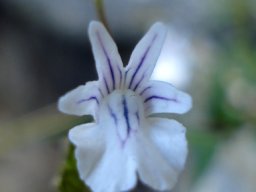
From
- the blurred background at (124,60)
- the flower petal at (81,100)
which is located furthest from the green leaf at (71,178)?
the blurred background at (124,60)

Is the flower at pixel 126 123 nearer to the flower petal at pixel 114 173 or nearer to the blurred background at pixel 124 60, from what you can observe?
the flower petal at pixel 114 173

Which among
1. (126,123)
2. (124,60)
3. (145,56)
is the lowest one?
(124,60)

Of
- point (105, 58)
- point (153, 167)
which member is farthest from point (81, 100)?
point (153, 167)

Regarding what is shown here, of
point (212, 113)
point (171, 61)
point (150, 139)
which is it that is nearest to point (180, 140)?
point (150, 139)

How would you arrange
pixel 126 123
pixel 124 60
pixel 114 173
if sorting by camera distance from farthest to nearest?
pixel 124 60 → pixel 126 123 → pixel 114 173

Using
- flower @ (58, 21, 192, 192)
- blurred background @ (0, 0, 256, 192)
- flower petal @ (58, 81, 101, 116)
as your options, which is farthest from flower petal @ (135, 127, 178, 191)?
blurred background @ (0, 0, 256, 192)

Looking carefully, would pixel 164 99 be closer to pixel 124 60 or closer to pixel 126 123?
pixel 126 123

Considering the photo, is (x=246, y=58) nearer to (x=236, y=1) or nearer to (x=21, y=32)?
(x=236, y=1)
